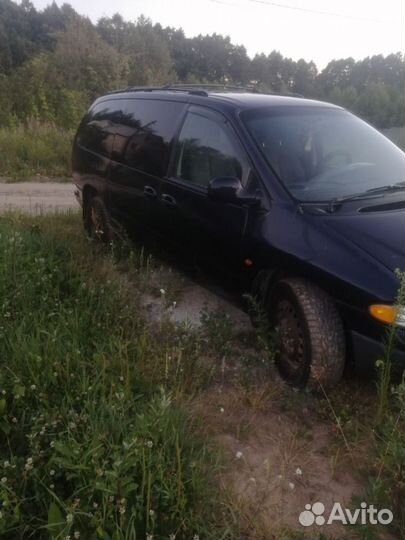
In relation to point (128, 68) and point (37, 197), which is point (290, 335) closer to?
point (37, 197)

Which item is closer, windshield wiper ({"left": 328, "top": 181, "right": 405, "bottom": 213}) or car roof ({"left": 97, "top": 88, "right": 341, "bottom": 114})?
windshield wiper ({"left": 328, "top": 181, "right": 405, "bottom": 213})

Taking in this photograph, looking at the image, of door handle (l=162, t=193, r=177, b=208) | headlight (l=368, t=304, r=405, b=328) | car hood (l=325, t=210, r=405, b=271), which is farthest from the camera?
door handle (l=162, t=193, r=177, b=208)

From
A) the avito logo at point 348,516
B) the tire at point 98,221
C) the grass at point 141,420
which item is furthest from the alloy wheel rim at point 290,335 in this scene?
the tire at point 98,221

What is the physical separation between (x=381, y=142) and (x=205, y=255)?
169 centimetres

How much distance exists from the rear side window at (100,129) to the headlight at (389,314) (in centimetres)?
340

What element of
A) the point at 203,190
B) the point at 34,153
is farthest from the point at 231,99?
the point at 34,153

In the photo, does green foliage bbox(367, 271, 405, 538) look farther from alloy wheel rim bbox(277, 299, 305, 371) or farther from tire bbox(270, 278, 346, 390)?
alloy wheel rim bbox(277, 299, 305, 371)

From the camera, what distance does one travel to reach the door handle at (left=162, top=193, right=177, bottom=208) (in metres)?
4.18

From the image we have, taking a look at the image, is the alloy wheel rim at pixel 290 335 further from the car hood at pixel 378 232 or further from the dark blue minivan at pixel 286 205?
the car hood at pixel 378 232

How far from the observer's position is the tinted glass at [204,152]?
3746 millimetres

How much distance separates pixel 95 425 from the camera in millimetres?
2510

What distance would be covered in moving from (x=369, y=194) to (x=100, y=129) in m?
3.25

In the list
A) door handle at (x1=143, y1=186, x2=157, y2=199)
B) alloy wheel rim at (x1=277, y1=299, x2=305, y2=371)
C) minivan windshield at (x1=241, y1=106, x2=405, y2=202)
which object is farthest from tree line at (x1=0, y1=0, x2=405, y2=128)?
alloy wheel rim at (x1=277, y1=299, x2=305, y2=371)

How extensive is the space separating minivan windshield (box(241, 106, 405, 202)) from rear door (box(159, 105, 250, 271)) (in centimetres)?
25
